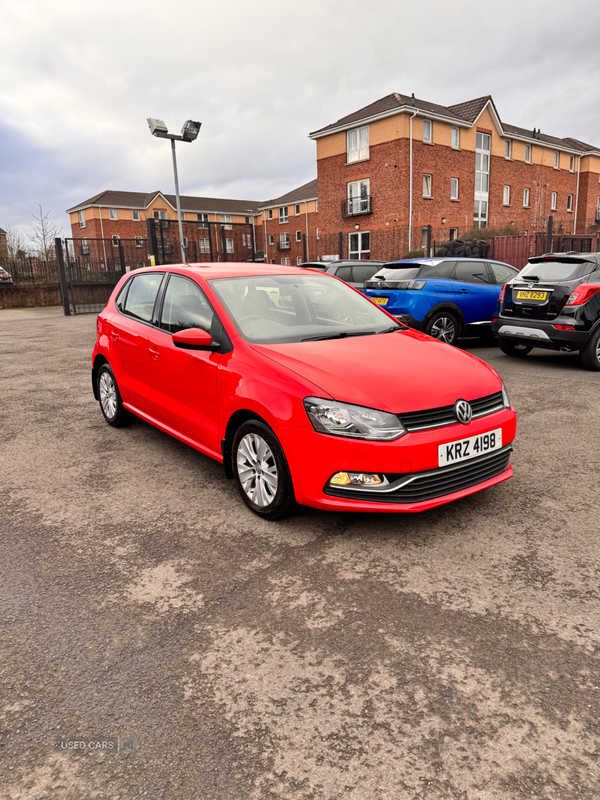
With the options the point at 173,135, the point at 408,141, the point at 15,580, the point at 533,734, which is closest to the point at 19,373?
the point at 15,580

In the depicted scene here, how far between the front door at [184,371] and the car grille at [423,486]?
1217 millimetres

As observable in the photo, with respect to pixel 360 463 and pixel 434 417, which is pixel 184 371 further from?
pixel 434 417

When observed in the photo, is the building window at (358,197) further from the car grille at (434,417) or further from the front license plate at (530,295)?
the car grille at (434,417)

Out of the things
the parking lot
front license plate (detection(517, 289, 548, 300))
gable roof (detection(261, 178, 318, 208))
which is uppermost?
gable roof (detection(261, 178, 318, 208))

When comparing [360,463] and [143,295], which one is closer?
Answer: [360,463]

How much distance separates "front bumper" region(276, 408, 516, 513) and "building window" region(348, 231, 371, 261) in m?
34.4

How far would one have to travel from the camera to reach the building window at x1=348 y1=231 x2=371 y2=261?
36.3 meters

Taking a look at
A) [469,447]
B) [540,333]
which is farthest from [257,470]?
[540,333]

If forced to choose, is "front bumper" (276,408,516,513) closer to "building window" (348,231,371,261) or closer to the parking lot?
the parking lot

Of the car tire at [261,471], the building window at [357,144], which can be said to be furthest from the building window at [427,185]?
the car tire at [261,471]

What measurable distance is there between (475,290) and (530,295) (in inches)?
78.1

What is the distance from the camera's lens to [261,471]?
3555 mm

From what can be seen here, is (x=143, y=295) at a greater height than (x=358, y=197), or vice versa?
(x=358, y=197)

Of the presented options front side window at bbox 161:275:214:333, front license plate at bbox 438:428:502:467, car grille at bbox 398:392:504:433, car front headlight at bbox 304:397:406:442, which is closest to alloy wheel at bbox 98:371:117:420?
front side window at bbox 161:275:214:333
